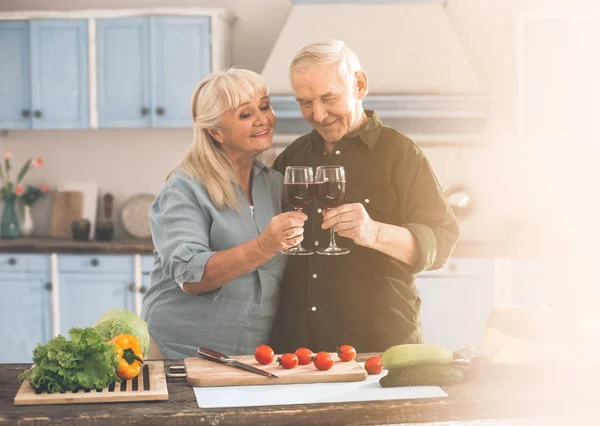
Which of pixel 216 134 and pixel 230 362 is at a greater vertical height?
pixel 216 134

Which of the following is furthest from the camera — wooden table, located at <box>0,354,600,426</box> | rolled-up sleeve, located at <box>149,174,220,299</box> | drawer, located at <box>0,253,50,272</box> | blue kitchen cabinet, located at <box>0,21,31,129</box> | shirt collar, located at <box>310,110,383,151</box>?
blue kitchen cabinet, located at <box>0,21,31,129</box>

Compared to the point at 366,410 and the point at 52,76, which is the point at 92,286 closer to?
the point at 52,76

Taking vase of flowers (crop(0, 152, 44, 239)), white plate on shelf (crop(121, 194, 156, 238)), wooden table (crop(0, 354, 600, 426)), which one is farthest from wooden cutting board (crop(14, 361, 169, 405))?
vase of flowers (crop(0, 152, 44, 239))

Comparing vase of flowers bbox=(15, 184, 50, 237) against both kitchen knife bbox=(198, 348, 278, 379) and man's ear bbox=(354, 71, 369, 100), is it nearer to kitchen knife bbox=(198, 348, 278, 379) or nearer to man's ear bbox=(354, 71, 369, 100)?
man's ear bbox=(354, 71, 369, 100)

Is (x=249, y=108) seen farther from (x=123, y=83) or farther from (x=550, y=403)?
(x=123, y=83)

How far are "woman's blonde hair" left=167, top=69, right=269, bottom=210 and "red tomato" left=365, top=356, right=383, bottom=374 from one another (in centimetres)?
67

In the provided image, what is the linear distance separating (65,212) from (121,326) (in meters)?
3.68

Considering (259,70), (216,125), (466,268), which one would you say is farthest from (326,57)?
(259,70)

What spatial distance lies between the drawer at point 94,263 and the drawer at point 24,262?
10cm

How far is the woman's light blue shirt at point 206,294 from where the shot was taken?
231cm

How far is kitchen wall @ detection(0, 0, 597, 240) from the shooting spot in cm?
540

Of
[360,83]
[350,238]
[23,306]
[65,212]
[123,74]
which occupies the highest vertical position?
A: [123,74]

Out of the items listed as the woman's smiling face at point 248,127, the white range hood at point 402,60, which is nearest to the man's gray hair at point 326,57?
the woman's smiling face at point 248,127

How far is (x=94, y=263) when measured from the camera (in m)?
4.94
